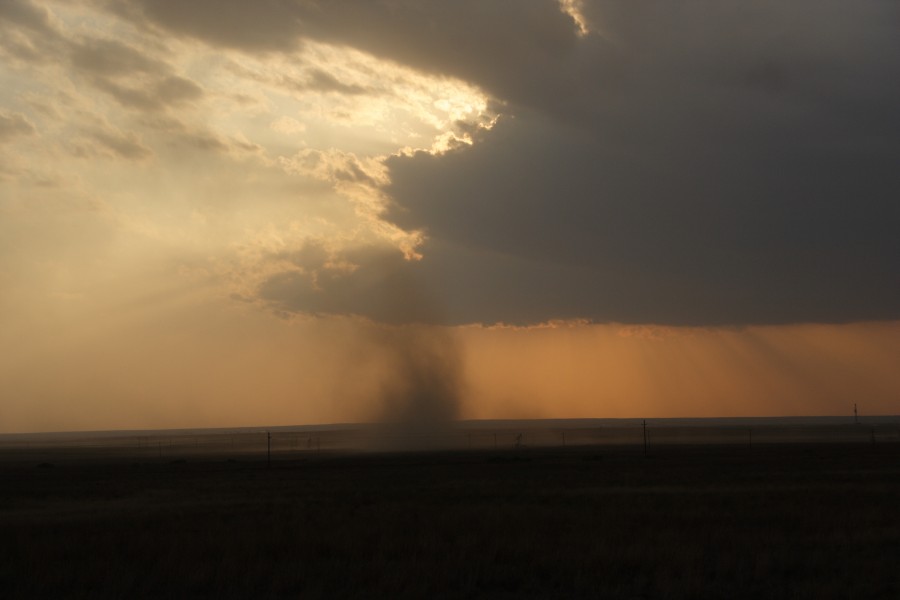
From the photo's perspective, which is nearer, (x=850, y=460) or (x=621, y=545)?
(x=621, y=545)

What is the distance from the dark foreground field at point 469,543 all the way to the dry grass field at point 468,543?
6 centimetres

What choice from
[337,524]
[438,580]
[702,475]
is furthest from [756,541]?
[702,475]

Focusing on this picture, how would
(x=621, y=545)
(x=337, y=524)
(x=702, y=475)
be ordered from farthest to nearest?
1. (x=702, y=475)
2. (x=337, y=524)
3. (x=621, y=545)

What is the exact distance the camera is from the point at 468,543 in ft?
63.9

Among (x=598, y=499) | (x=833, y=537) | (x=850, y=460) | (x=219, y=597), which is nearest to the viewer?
(x=219, y=597)

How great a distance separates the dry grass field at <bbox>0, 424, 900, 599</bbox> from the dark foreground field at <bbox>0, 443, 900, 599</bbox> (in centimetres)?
6

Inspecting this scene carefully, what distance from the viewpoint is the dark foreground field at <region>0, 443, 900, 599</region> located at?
1499 cm

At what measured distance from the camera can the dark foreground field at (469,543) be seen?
15.0 metres

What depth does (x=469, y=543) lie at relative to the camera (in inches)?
767

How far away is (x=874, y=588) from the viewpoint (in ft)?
46.9

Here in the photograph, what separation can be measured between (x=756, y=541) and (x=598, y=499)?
12.6m

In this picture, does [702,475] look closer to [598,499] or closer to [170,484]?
[598,499]

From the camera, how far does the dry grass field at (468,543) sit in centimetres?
1498

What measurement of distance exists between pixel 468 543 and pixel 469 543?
2 centimetres
